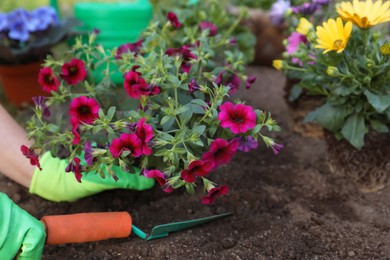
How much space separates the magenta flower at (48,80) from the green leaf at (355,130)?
880 mm

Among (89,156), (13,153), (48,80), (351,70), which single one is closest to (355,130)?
(351,70)

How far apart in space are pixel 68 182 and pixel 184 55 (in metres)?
0.51

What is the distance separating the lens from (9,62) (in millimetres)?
2369

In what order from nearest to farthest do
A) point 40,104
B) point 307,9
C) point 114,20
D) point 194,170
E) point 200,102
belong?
point 194,170
point 200,102
point 40,104
point 307,9
point 114,20

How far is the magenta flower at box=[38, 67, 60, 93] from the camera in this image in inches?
60.4

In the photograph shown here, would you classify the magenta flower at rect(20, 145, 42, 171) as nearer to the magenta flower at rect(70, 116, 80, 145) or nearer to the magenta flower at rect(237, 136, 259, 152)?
the magenta flower at rect(70, 116, 80, 145)

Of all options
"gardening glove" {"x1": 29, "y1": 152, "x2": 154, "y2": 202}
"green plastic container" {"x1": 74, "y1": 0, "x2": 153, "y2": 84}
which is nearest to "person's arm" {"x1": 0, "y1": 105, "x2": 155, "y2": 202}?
"gardening glove" {"x1": 29, "y1": 152, "x2": 154, "y2": 202}

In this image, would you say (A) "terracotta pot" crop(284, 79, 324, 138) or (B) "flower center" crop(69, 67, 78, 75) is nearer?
(B) "flower center" crop(69, 67, 78, 75)

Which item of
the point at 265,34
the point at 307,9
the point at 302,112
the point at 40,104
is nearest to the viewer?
the point at 40,104

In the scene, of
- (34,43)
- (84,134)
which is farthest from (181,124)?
(34,43)

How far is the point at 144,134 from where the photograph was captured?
1284 millimetres

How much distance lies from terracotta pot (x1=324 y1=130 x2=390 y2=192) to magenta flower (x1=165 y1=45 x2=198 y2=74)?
56cm

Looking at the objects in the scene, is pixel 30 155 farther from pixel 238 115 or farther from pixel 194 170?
pixel 238 115

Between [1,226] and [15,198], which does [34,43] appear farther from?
[1,226]
